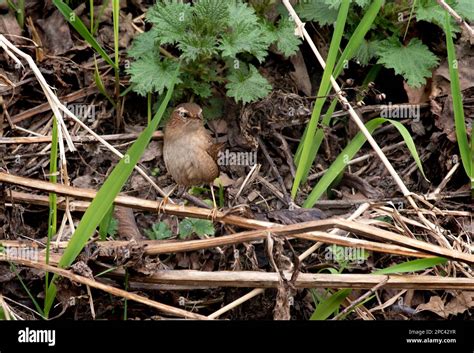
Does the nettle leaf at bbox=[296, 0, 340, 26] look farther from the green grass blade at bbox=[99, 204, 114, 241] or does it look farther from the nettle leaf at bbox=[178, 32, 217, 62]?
the green grass blade at bbox=[99, 204, 114, 241]

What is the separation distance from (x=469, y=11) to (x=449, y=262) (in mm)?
1706

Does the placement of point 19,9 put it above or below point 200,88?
above

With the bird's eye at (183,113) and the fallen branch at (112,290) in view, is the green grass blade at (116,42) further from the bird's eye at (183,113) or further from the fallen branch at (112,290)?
the fallen branch at (112,290)

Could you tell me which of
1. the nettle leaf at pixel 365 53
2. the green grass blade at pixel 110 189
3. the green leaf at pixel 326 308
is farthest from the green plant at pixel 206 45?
the green leaf at pixel 326 308

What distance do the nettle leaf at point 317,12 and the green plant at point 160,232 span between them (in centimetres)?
167

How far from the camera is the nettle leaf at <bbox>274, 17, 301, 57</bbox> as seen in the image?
5324 mm

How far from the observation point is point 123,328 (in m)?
4.20

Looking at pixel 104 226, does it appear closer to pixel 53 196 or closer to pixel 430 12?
pixel 53 196

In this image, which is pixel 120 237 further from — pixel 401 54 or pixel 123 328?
pixel 401 54

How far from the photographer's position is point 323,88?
4.74 metres

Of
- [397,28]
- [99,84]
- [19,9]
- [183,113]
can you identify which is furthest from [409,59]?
[19,9]

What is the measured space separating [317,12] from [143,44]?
1.15 m

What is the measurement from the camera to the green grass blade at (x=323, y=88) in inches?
180

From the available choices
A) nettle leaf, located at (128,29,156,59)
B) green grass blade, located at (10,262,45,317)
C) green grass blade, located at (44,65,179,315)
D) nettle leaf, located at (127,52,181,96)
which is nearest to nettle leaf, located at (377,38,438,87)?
nettle leaf, located at (127,52,181,96)
